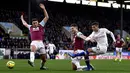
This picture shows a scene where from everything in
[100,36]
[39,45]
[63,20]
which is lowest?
[63,20]

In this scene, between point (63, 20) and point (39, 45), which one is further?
point (63, 20)

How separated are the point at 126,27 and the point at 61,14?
13888 mm

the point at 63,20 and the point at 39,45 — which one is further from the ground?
the point at 39,45

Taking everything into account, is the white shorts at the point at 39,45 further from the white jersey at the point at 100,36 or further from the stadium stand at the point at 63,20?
the stadium stand at the point at 63,20

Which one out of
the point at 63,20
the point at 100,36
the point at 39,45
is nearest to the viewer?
the point at 100,36

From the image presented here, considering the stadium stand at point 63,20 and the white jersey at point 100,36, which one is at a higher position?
the white jersey at point 100,36

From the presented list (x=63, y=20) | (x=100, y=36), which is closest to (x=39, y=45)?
(x=100, y=36)

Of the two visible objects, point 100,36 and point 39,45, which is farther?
point 39,45

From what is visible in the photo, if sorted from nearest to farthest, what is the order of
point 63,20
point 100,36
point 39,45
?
point 100,36, point 39,45, point 63,20

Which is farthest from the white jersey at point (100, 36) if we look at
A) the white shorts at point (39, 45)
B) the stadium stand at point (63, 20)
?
the stadium stand at point (63, 20)

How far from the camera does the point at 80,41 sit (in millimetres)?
17734

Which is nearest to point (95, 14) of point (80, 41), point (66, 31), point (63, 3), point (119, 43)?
point (63, 3)

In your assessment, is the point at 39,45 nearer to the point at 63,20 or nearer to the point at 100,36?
the point at 100,36

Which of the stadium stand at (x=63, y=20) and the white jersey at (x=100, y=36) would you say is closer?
the white jersey at (x=100, y=36)
